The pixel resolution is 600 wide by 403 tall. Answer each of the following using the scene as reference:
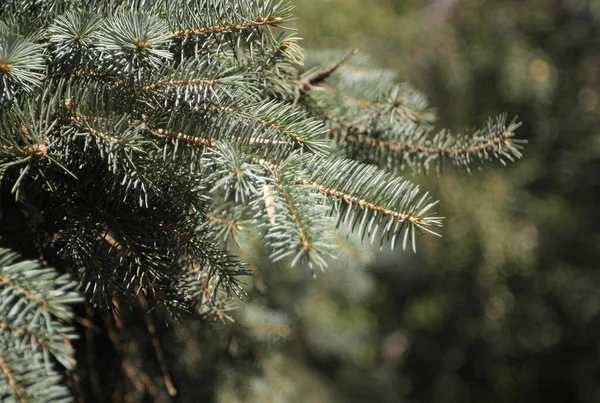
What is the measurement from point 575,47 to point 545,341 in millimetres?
1533

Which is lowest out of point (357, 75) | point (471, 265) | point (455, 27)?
point (471, 265)

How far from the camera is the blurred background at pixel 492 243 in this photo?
2.50 metres

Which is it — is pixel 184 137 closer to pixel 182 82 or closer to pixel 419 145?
pixel 182 82

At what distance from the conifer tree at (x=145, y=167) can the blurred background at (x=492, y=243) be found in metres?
1.58

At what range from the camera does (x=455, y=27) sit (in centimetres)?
281

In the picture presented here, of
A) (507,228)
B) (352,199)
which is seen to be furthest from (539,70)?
(352,199)

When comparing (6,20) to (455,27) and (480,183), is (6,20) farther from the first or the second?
(455,27)

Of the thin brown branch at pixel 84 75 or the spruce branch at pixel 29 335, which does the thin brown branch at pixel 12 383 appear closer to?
the spruce branch at pixel 29 335

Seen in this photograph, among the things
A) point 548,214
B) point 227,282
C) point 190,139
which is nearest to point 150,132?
point 190,139

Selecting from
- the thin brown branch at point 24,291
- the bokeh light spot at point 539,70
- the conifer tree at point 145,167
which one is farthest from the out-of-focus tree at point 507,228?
the thin brown branch at point 24,291

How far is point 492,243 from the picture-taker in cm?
256

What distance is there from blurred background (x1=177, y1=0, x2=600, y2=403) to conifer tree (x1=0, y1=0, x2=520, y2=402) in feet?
5.18

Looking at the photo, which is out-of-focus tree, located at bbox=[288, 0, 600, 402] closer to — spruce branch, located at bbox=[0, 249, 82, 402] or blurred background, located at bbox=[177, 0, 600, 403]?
blurred background, located at bbox=[177, 0, 600, 403]

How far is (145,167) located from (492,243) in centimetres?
233
